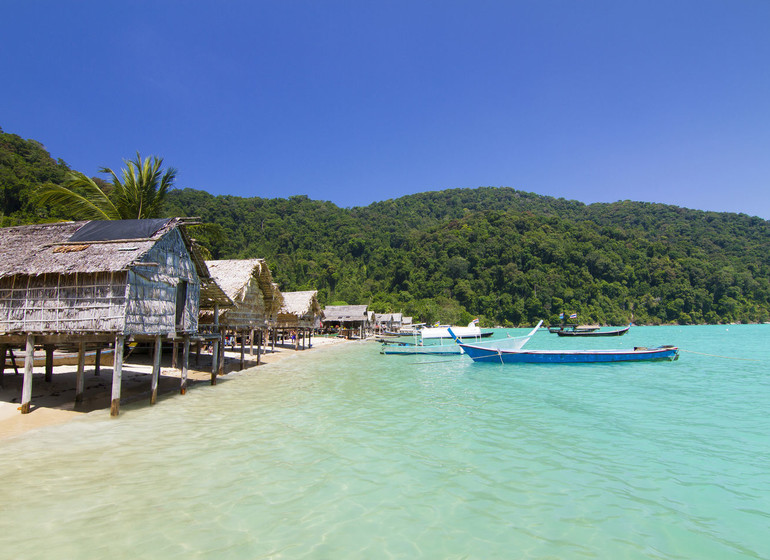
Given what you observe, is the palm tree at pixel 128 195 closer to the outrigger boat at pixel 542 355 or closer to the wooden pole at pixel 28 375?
the wooden pole at pixel 28 375

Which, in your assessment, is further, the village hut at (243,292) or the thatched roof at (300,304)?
the thatched roof at (300,304)

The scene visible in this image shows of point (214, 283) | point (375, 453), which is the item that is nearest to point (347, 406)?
point (375, 453)

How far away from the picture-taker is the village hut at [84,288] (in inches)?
355

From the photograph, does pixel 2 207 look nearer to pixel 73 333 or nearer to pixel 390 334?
pixel 73 333

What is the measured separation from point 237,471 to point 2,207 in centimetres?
3874

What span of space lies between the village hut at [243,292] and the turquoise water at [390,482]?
5657mm

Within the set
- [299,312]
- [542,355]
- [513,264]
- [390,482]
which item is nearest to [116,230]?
[390,482]

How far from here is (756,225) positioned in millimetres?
107312

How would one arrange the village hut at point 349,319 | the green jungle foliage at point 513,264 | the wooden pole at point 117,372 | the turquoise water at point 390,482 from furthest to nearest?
the green jungle foliage at point 513,264
the village hut at point 349,319
the wooden pole at point 117,372
the turquoise water at point 390,482

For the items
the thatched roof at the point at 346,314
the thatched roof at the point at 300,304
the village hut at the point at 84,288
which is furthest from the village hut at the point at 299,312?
the village hut at the point at 84,288

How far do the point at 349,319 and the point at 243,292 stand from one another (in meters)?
29.3

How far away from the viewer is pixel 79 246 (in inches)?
383

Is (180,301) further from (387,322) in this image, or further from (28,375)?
(387,322)

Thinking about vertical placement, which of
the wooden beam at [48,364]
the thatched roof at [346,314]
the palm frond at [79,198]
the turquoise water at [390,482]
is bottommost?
the turquoise water at [390,482]
